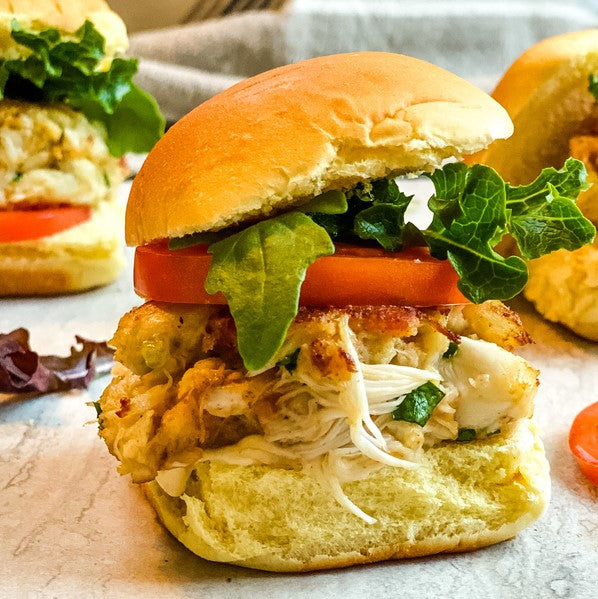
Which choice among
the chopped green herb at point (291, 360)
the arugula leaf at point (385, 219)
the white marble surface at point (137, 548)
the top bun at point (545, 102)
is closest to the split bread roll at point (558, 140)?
the top bun at point (545, 102)

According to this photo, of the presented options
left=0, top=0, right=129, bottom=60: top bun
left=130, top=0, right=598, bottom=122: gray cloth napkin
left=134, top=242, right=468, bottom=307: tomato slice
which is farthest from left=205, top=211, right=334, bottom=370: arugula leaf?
left=130, top=0, right=598, bottom=122: gray cloth napkin

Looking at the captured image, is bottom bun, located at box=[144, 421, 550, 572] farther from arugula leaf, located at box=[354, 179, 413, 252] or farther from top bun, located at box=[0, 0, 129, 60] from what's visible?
top bun, located at box=[0, 0, 129, 60]

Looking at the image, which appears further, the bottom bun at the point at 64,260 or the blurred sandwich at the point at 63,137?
the bottom bun at the point at 64,260

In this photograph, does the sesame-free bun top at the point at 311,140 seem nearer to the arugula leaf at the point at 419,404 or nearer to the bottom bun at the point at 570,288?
the arugula leaf at the point at 419,404

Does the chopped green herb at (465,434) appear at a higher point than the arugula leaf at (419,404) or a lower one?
lower

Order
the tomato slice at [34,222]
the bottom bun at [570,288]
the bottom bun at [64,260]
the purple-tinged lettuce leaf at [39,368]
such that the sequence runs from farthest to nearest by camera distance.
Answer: the bottom bun at [64,260]
the tomato slice at [34,222]
the bottom bun at [570,288]
the purple-tinged lettuce leaf at [39,368]

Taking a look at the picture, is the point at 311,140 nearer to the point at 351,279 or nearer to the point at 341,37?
the point at 351,279

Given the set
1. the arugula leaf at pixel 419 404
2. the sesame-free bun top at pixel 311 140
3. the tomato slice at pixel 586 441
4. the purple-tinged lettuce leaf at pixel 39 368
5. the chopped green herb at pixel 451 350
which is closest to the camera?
the sesame-free bun top at pixel 311 140

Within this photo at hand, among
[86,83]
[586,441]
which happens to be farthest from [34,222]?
[586,441]
